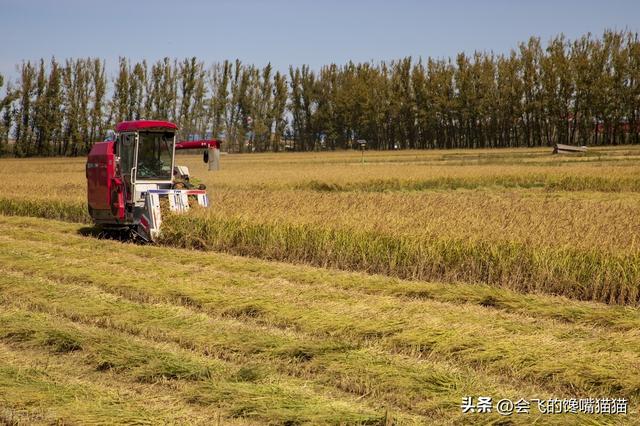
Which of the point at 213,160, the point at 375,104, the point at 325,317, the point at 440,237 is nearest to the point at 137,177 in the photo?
the point at 213,160

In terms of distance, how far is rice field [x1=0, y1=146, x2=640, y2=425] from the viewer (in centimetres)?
512

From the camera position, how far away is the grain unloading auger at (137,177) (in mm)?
13820

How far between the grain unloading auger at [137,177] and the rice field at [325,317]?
1.86ft

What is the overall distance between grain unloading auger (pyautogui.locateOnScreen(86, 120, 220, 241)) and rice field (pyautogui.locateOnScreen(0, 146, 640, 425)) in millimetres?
567

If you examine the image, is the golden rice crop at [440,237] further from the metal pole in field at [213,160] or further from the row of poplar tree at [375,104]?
the row of poplar tree at [375,104]

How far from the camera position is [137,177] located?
14.2 m

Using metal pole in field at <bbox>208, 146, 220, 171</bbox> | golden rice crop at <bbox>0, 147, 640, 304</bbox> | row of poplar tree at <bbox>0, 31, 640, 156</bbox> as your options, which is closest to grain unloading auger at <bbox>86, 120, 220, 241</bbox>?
metal pole in field at <bbox>208, 146, 220, 171</bbox>

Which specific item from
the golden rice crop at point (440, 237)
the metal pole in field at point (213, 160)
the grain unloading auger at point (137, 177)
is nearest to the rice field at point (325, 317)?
the golden rice crop at point (440, 237)

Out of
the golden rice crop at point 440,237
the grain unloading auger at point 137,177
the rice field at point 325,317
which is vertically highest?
the grain unloading auger at point 137,177

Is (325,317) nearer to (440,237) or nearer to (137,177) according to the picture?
(440,237)

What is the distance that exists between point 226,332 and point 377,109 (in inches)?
2809

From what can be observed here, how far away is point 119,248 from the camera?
12797 mm

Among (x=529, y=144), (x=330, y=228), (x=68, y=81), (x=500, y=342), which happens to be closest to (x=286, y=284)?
(x=330, y=228)

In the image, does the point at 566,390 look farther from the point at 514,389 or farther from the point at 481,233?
the point at 481,233
